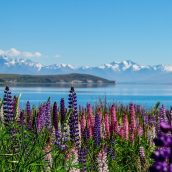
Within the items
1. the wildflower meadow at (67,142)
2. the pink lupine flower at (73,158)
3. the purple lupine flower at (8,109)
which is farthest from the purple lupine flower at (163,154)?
the purple lupine flower at (8,109)

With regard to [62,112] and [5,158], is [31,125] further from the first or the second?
[5,158]

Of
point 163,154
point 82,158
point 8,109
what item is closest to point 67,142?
point 82,158

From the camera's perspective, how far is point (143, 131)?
14.9m

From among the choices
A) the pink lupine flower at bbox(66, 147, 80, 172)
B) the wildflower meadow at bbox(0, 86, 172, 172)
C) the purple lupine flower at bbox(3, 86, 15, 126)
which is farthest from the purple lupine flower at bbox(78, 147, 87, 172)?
the purple lupine flower at bbox(3, 86, 15, 126)

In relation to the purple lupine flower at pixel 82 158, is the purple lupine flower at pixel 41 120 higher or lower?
higher

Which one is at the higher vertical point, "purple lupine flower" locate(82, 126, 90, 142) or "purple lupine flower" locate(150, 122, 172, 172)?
"purple lupine flower" locate(150, 122, 172, 172)

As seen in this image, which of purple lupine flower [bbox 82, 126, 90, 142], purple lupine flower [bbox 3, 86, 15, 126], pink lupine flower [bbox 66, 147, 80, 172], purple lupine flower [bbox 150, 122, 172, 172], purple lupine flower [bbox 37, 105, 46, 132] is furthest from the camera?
purple lupine flower [bbox 82, 126, 90, 142]

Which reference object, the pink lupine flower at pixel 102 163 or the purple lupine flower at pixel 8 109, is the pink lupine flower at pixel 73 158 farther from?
the purple lupine flower at pixel 8 109

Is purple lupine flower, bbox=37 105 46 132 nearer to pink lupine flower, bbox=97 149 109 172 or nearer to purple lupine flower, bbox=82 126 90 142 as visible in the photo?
purple lupine flower, bbox=82 126 90 142

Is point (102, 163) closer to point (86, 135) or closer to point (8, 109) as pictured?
point (8, 109)

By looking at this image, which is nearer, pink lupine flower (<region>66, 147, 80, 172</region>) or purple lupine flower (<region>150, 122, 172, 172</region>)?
purple lupine flower (<region>150, 122, 172, 172</region>)

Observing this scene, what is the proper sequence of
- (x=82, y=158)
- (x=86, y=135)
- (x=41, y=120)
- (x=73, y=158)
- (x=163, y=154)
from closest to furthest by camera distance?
(x=163, y=154) < (x=73, y=158) < (x=82, y=158) < (x=41, y=120) < (x=86, y=135)

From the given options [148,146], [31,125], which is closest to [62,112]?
[31,125]

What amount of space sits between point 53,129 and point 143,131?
6.55 meters
